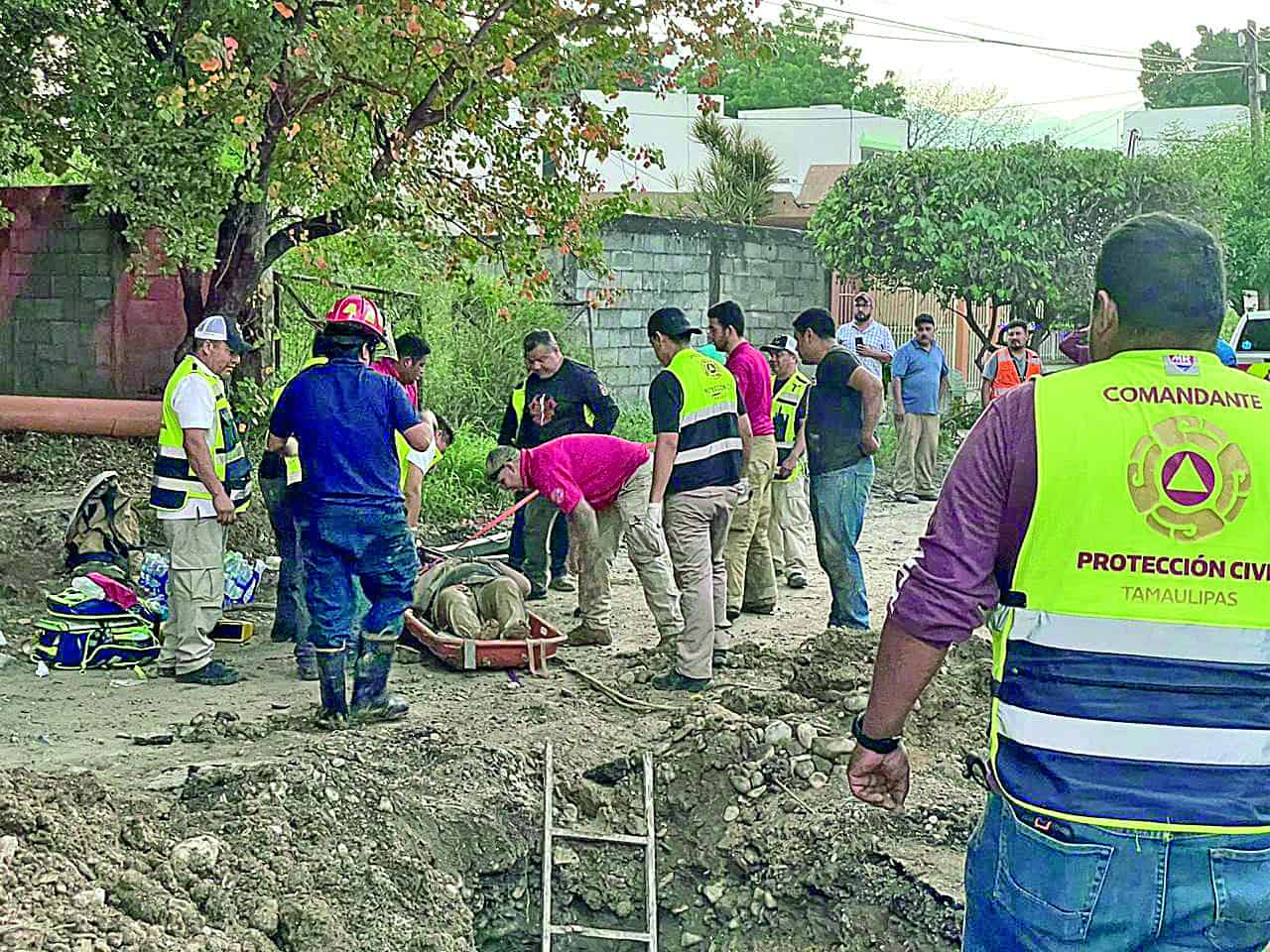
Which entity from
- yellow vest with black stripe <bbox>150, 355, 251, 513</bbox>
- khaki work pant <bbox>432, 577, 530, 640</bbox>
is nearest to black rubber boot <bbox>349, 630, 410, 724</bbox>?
khaki work pant <bbox>432, 577, 530, 640</bbox>

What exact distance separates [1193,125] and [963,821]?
50950mm

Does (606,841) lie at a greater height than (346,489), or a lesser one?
lesser

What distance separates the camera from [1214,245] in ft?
9.43

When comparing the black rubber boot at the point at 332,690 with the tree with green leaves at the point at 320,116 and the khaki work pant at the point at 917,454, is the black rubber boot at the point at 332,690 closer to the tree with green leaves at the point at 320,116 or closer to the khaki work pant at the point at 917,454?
the tree with green leaves at the point at 320,116

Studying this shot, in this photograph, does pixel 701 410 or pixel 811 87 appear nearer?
pixel 701 410

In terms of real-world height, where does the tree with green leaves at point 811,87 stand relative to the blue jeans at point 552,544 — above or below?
above

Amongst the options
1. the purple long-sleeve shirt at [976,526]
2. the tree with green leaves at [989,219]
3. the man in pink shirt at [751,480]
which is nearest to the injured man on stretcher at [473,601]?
the man in pink shirt at [751,480]

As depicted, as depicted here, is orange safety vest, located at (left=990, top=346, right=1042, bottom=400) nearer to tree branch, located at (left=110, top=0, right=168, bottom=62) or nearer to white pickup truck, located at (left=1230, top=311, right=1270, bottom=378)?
white pickup truck, located at (left=1230, top=311, right=1270, bottom=378)

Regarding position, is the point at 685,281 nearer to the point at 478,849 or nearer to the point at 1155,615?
the point at 478,849

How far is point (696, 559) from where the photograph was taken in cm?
755

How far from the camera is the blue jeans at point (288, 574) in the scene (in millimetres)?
7938

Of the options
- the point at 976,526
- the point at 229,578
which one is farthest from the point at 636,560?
the point at 976,526

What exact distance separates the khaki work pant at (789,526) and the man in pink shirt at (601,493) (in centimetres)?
226

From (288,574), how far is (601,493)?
72.5 inches
